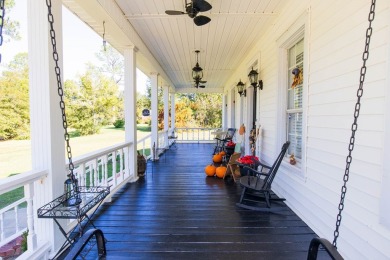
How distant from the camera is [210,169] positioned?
526 centimetres

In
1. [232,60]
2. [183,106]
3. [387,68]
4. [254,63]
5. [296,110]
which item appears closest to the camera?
[387,68]

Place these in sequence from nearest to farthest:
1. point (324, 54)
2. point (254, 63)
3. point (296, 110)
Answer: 1. point (324, 54)
2. point (296, 110)
3. point (254, 63)

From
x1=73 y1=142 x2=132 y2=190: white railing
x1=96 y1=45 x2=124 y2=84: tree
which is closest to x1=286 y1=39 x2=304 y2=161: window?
x1=73 y1=142 x2=132 y2=190: white railing

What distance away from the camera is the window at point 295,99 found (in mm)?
3352

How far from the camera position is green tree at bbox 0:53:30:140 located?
21.5 ft

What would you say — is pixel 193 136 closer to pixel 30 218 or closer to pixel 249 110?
pixel 249 110

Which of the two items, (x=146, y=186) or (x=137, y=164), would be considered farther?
(x=137, y=164)

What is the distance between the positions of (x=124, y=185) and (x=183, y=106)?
14.6 m

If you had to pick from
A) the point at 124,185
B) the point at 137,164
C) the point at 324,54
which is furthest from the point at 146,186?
the point at 324,54

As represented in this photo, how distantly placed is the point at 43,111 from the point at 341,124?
260cm

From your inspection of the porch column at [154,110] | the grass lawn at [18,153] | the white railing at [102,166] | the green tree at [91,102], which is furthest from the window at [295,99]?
the green tree at [91,102]

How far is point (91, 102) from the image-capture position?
12.9 meters

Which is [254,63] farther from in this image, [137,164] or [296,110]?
[137,164]

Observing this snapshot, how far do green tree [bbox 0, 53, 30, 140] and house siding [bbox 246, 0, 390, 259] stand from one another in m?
6.81
